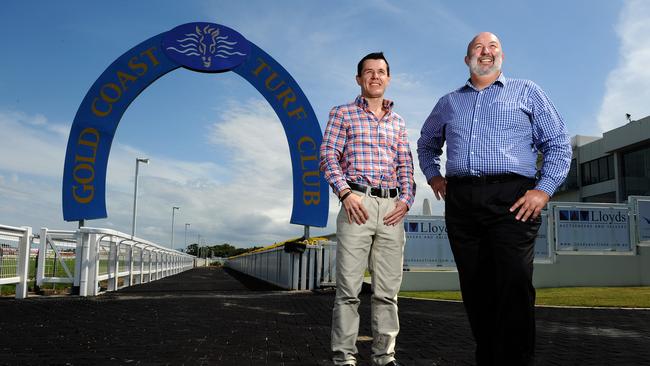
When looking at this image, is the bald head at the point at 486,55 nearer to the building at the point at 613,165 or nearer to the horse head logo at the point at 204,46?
the horse head logo at the point at 204,46

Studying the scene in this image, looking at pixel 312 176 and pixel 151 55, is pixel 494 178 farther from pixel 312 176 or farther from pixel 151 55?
pixel 151 55

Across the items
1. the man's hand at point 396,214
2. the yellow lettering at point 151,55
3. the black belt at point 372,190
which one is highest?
the yellow lettering at point 151,55

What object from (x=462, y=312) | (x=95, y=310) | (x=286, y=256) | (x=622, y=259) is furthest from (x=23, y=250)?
(x=622, y=259)

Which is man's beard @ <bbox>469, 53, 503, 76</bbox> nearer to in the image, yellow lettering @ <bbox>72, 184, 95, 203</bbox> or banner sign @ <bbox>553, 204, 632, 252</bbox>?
yellow lettering @ <bbox>72, 184, 95, 203</bbox>

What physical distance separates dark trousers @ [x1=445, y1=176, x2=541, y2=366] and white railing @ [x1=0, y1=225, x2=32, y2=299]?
8.78 meters

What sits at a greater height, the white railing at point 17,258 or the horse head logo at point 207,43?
the horse head logo at point 207,43

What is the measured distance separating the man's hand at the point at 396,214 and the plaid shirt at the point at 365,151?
45mm

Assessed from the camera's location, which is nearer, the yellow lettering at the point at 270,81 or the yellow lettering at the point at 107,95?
the yellow lettering at the point at 107,95

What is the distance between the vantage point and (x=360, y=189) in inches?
128

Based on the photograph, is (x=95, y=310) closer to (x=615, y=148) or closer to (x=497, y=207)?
(x=497, y=207)

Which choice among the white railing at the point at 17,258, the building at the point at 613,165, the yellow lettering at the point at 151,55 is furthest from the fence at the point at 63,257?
the building at the point at 613,165

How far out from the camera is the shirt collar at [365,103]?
11.2 ft

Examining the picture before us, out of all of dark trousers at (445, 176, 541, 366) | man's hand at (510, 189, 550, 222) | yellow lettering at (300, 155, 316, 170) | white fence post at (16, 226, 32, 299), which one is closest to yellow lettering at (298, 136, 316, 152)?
yellow lettering at (300, 155, 316, 170)

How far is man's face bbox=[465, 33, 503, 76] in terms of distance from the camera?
2.86 metres
